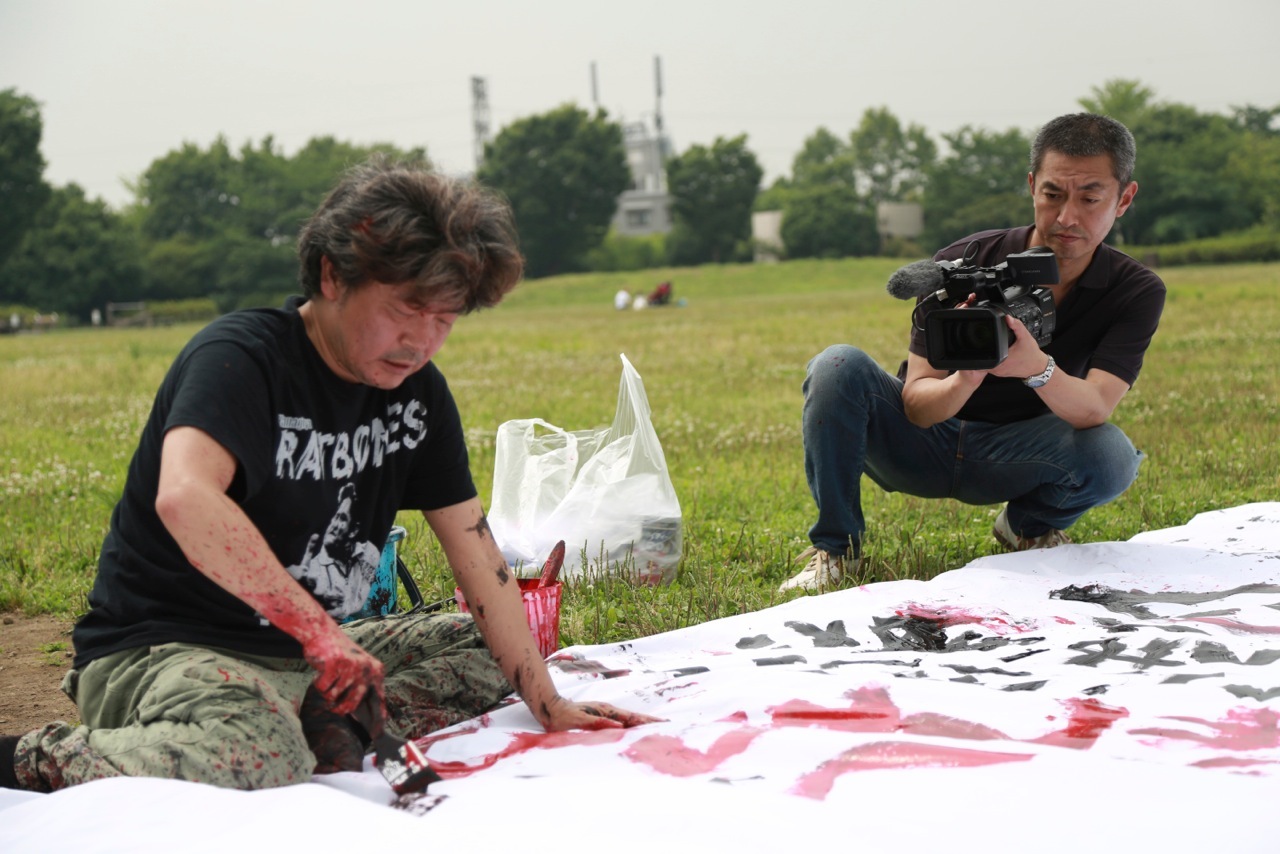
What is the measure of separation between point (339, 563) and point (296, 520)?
188 millimetres

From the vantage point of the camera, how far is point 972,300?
3.63m

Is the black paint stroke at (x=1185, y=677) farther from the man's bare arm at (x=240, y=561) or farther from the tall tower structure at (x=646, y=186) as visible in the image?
the tall tower structure at (x=646, y=186)

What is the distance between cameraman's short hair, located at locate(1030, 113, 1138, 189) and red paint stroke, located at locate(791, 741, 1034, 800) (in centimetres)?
232

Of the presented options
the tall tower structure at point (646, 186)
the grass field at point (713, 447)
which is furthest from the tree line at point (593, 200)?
the grass field at point (713, 447)

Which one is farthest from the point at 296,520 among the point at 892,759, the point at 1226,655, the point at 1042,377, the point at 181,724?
the point at 1042,377

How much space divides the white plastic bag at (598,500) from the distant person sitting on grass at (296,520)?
55.4 inches

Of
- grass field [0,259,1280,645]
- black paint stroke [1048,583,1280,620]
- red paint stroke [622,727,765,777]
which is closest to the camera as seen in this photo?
red paint stroke [622,727,765,777]

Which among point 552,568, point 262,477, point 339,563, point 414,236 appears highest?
point 414,236

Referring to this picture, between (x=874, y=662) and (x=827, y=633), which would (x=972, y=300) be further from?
(x=874, y=662)

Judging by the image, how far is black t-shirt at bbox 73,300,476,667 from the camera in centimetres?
227

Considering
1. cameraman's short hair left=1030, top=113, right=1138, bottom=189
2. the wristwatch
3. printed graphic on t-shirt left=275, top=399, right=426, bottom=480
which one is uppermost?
cameraman's short hair left=1030, top=113, right=1138, bottom=189

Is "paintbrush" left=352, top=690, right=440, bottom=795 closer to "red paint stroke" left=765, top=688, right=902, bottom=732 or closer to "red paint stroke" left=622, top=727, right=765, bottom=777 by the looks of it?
"red paint stroke" left=622, top=727, right=765, bottom=777

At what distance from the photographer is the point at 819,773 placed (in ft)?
7.29

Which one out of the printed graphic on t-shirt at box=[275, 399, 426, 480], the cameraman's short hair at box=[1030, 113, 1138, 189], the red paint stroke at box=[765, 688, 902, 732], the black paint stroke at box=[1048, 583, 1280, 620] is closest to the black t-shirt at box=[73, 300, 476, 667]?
Answer: the printed graphic on t-shirt at box=[275, 399, 426, 480]
